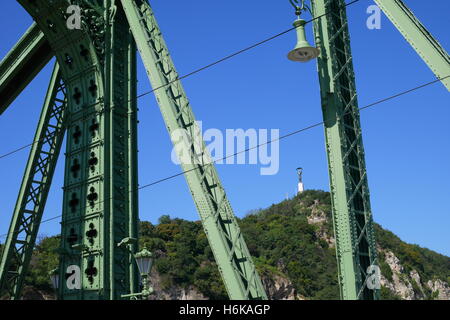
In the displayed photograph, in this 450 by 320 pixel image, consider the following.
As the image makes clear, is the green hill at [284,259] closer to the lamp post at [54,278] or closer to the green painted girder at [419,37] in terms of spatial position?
the lamp post at [54,278]

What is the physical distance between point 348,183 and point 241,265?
88.9 inches

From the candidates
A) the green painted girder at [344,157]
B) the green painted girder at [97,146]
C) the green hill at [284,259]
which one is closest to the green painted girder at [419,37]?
the green painted girder at [344,157]

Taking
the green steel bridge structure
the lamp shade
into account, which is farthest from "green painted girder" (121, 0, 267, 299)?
the lamp shade

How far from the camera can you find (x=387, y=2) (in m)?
8.48

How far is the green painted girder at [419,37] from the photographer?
7.70 m

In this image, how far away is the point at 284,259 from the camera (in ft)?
339

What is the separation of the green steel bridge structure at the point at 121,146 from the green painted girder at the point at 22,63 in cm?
4

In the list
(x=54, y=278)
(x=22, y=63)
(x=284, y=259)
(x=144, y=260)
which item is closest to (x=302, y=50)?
(x=144, y=260)

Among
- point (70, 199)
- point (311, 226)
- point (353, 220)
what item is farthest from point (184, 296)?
point (353, 220)

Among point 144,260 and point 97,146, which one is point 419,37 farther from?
point 97,146

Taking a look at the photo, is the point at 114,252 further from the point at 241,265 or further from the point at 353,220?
the point at 353,220

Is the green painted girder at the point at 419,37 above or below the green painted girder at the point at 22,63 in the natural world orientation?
below

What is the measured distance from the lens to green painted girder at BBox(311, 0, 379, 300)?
8.43 m

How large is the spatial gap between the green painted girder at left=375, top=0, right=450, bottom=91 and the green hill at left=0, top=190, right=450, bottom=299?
51761mm
